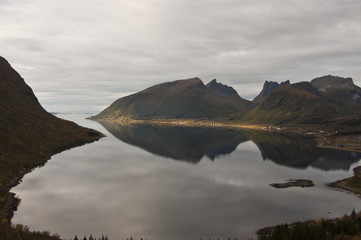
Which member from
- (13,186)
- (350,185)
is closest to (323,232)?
(350,185)

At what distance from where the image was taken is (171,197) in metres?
82.4

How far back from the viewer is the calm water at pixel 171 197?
60469 mm

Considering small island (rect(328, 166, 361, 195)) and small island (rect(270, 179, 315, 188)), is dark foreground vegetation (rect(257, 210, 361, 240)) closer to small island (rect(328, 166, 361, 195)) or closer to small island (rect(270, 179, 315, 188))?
small island (rect(270, 179, 315, 188))

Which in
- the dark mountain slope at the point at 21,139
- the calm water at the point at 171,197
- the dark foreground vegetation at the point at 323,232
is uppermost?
the dark mountain slope at the point at 21,139

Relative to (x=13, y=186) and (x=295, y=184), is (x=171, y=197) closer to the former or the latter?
(x=295, y=184)

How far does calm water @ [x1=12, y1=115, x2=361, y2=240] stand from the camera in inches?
2381

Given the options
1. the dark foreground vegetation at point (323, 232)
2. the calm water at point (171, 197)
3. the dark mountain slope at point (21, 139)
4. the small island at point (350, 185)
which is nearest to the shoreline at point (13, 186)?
the dark mountain slope at point (21, 139)

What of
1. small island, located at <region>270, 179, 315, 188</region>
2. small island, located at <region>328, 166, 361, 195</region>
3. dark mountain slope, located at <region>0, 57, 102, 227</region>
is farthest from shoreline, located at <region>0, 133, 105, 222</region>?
small island, located at <region>328, 166, 361, 195</region>

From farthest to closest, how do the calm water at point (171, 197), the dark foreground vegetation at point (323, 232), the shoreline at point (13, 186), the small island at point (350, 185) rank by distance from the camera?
1. the small island at point (350, 185)
2. the shoreline at point (13, 186)
3. the calm water at point (171, 197)
4. the dark foreground vegetation at point (323, 232)

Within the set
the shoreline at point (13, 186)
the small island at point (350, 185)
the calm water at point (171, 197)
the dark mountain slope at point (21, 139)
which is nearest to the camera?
the calm water at point (171, 197)

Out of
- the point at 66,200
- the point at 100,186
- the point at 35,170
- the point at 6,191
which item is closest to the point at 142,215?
the point at 66,200

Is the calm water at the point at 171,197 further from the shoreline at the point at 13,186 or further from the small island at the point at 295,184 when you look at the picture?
the small island at the point at 295,184

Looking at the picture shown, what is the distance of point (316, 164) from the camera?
14412cm

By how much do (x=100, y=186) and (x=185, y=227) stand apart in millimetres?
43639
